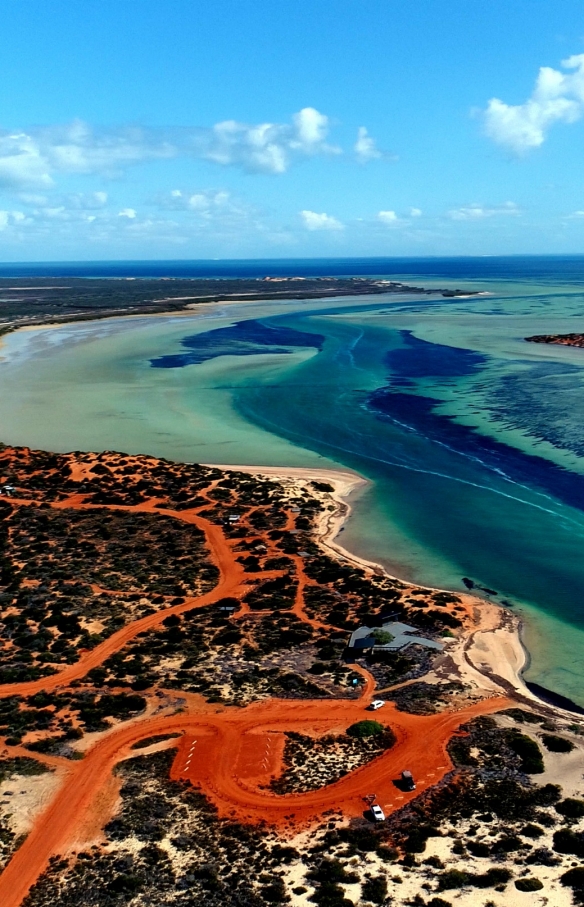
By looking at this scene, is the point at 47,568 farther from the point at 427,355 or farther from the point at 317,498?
the point at 427,355

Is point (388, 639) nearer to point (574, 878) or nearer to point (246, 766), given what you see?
point (246, 766)

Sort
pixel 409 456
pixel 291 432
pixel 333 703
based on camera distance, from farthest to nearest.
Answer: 1. pixel 291 432
2. pixel 409 456
3. pixel 333 703

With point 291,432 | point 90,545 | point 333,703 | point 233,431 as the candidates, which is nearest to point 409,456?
point 291,432

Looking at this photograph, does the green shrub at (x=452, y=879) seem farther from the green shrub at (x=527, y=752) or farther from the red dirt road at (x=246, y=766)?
the green shrub at (x=527, y=752)

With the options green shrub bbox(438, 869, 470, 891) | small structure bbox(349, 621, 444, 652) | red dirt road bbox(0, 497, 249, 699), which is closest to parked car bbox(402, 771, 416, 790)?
green shrub bbox(438, 869, 470, 891)

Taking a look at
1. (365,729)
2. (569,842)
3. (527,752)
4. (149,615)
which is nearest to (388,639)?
(365,729)

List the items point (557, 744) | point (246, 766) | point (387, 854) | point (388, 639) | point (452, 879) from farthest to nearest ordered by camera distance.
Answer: point (388, 639), point (557, 744), point (246, 766), point (387, 854), point (452, 879)
